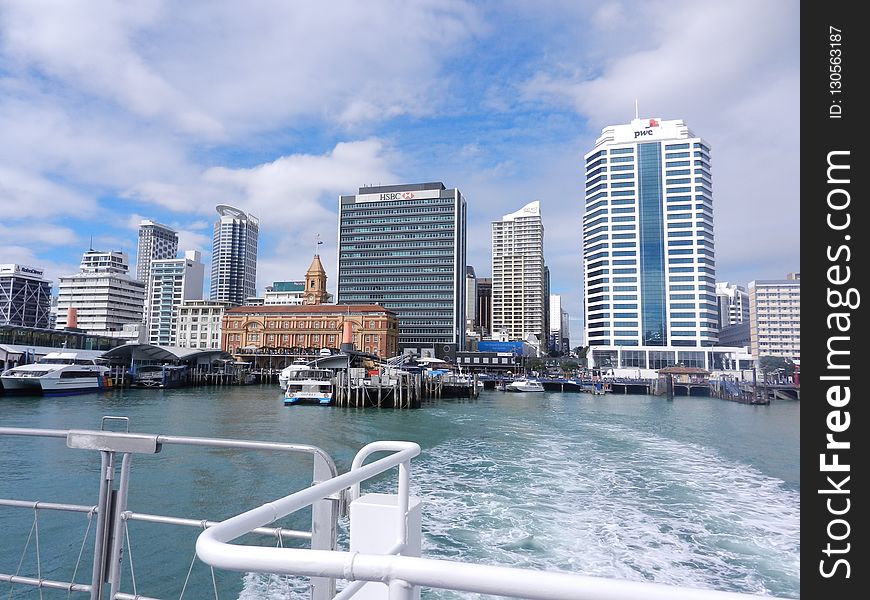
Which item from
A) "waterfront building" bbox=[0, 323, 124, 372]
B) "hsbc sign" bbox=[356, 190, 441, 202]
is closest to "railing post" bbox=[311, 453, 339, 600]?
"waterfront building" bbox=[0, 323, 124, 372]

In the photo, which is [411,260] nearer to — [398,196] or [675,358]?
[398,196]

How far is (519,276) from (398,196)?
68.4 metres

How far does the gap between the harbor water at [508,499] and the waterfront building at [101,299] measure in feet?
413

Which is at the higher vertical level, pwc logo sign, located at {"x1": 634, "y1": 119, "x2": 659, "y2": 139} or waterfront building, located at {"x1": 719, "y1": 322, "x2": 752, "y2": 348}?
pwc logo sign, located at {"x1": 634, "y1": 119, "x2": 659, "y2": 139}

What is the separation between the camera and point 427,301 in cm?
12662

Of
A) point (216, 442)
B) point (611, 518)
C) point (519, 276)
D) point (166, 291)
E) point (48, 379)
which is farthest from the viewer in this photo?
point (519, 276)

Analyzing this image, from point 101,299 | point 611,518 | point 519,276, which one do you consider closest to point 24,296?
point 101,299

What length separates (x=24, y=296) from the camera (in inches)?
5477

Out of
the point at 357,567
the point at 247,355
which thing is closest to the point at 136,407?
the point at 357,567

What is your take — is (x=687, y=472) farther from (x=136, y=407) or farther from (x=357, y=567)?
(x=136, y=407)

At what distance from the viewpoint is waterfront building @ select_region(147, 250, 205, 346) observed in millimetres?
162875

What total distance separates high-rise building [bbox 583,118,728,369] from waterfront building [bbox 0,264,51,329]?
479ft

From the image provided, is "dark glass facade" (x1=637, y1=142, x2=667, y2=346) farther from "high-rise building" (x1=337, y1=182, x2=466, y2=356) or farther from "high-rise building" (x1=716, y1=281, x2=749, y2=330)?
"high-rise building" (x1=716, y1=281, x2=749, y2=330)

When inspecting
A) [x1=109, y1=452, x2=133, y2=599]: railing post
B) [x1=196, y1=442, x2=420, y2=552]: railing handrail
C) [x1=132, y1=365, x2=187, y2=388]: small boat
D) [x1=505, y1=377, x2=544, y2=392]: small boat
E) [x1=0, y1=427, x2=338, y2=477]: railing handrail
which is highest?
[x1=196, y1=442, x2=420, y2=552]: railing handrail
